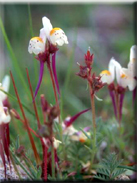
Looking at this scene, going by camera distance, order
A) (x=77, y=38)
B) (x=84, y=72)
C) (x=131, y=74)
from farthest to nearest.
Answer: (x=77, y=38) < (x=131, y=74) < (x=84, y=72)

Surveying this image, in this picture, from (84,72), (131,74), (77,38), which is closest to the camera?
(84,72)

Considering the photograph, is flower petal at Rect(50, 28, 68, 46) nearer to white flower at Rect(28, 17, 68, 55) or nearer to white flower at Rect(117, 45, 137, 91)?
white flower at Rect(28, 17, 68, 55)

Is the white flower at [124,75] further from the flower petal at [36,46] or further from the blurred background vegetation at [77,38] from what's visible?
the blurred background vegetation at [77,38]

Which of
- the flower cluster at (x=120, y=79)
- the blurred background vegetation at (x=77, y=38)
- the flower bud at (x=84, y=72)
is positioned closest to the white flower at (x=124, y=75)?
the flower cluster at (x=120, y=79)

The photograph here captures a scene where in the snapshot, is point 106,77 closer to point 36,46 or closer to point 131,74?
point 131,74

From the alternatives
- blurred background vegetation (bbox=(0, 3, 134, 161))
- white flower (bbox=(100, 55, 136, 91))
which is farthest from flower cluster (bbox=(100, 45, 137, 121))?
blurred background vegetation (bbox=(0, 3, 134, 161))

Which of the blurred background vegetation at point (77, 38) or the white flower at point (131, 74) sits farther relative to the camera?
the blurred background vegetation at point (77, 38)

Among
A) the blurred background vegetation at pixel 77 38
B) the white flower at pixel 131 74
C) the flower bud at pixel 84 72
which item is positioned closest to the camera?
the flower bud at pixel 84 72

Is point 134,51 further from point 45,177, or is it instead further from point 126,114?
point 126,114

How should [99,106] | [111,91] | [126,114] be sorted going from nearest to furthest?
[111,91] < [126,114] < [99,106]

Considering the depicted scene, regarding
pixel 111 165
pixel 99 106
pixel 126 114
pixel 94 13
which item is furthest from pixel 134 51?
pixel 94 13

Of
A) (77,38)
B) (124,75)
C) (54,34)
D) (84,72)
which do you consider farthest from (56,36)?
(77,38)
